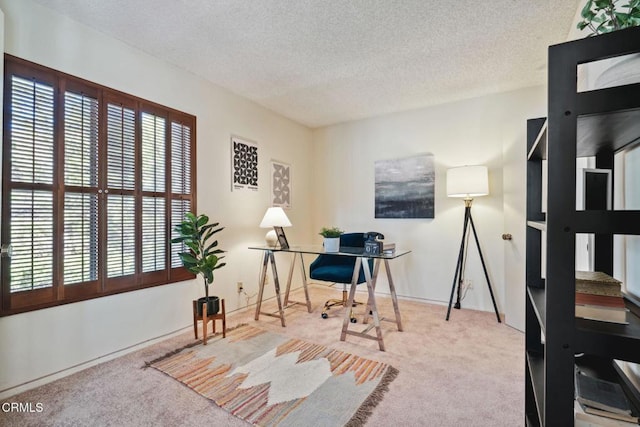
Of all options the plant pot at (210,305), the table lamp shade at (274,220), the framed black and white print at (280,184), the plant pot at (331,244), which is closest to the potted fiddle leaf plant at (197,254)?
the plant pot at (210,305)

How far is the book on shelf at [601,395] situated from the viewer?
2.79 ft

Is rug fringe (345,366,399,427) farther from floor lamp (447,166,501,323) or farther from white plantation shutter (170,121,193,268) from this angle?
white plantation shutter (170,121,193,268)

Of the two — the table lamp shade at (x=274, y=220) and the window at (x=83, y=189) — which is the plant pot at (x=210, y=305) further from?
the table lamp shade at (x=274, y=220)

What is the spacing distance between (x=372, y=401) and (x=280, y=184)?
9.53 ft

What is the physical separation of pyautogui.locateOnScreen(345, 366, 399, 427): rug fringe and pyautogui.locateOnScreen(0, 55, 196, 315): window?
1991 mm

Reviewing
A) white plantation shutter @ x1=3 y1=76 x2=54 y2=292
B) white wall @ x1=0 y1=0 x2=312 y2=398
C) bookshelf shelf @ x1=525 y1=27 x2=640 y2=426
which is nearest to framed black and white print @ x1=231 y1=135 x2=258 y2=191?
white wall @ x1=0 y1=0 x2=312 y2=398

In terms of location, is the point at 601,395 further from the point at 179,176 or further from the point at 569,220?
the point at 179,176

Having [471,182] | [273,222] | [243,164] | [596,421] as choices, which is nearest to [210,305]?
[273,222]

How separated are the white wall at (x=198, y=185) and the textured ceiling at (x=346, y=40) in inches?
6.5

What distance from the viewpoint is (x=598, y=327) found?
0.76 meters

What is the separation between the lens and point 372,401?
1.77 meters

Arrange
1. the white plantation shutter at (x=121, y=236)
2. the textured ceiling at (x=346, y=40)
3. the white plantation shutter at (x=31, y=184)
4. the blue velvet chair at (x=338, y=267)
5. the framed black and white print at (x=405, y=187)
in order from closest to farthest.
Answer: the white plantation shutter at (x=31, y=184) < the textured ceiling at (x=346, y=40) < the white plantation shutter at (x=121, y=236) < the blue velvet chair at (x=338, y=267) < the framed black and white print at (x=405, y=187)

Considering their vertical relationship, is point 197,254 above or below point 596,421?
above

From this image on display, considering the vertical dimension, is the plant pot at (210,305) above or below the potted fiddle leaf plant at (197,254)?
below
